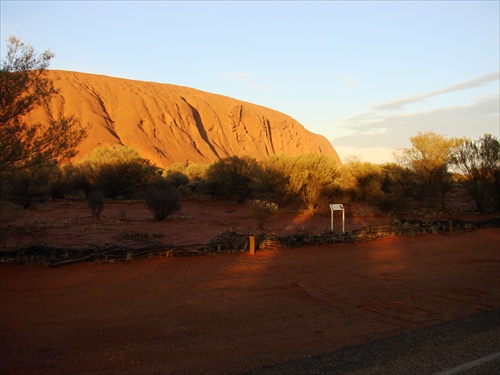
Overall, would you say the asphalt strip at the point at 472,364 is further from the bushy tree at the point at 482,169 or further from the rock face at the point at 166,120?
the rock face at the point at 166,120

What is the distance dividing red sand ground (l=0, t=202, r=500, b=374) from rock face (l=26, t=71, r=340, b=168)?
191ft

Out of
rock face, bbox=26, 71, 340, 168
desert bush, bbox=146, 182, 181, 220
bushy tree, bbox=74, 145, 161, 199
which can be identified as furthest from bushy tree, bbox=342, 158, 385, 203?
rock face, bbox=26, 71, 340, 168

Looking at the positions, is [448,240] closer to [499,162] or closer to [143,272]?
[143,272]

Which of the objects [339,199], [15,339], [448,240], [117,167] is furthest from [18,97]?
[117,167]

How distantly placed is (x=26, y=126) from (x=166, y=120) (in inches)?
3526

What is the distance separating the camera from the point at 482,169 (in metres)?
26.5

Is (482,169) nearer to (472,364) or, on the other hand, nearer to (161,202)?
(161,202)


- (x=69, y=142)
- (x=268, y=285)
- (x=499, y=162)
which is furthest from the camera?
(x=499, y=162)

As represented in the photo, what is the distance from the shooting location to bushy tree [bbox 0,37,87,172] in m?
10.3

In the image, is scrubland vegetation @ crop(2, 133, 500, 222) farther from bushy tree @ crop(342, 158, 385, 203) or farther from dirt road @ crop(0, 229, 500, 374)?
dirt road @ crop(0, 229, 500, 374)

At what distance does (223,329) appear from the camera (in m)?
6.13

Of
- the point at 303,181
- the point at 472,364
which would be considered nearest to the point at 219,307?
the point at 472,364

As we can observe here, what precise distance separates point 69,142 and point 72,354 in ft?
26.6

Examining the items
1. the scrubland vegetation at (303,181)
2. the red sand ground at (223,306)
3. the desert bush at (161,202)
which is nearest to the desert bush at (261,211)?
the scrubland vegetation at (303,181)
